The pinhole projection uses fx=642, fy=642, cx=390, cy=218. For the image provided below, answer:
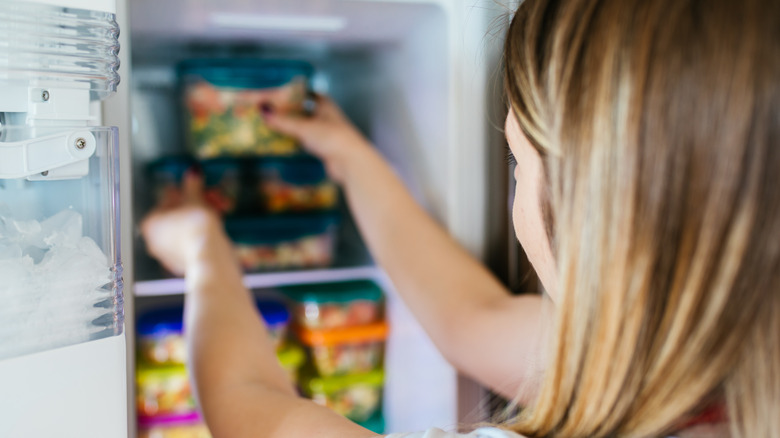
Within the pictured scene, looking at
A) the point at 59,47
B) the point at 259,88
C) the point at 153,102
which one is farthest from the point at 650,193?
the point at 153,102

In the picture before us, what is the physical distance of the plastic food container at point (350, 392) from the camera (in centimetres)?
143

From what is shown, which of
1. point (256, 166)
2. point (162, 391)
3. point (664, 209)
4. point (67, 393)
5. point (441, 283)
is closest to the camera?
point (664, 209)

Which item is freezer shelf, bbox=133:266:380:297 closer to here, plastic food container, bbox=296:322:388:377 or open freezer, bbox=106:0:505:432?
open freezer, bbox=106:0:505:432

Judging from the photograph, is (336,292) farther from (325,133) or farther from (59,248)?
(59,248)

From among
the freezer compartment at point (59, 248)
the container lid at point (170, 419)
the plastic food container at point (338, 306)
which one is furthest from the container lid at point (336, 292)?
the freezer compartment at point (59, 248)

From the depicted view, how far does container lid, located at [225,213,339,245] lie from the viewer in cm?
142

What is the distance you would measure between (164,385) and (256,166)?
0.50m

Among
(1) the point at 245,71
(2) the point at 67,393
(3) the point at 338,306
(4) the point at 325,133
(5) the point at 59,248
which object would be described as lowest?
(3) the point at 338,306

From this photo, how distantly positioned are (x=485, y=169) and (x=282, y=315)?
58cm

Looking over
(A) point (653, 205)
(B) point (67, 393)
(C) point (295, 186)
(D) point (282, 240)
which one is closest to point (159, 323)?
(D) point (282, 240)

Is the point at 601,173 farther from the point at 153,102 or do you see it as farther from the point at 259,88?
the point at 153,102

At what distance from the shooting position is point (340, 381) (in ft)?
4.74

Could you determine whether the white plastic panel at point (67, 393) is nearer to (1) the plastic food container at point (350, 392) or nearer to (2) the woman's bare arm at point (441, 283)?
(2) the woman's bare arm at point (441, 283)

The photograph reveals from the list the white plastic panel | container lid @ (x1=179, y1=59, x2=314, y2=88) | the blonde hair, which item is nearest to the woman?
the blonde hair
